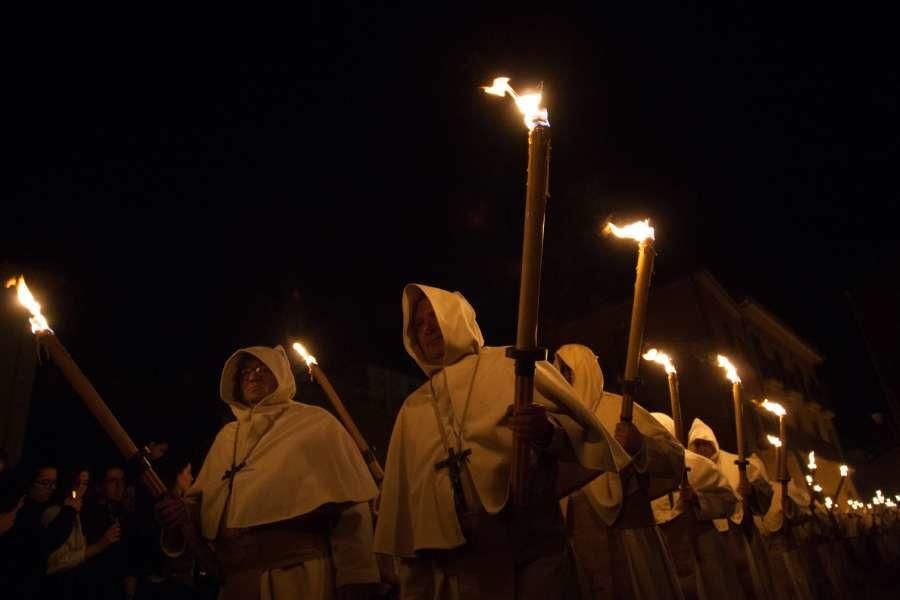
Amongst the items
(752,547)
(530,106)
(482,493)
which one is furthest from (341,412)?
(752,547)

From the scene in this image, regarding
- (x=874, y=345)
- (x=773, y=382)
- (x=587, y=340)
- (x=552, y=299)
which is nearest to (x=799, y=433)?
(x=773, y=382)

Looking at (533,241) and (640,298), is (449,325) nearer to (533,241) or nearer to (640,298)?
(640,298)

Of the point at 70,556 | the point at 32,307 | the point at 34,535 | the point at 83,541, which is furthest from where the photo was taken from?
the point at 83,541

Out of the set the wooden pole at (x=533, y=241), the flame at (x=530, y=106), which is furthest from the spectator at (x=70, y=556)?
the flame at (x=530, y=106)

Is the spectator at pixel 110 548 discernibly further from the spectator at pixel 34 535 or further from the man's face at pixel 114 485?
the spectator at pixel 34 535

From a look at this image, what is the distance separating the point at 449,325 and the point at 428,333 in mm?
251

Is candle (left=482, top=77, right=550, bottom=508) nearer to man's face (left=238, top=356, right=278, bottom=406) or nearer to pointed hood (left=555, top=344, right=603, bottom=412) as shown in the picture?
man's face (left=238, top=356, right=278, bottom=406)

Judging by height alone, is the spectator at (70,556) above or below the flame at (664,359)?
below

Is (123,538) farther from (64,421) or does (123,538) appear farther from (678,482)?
(678,482)

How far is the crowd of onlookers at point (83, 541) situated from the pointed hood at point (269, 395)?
1.27 meters

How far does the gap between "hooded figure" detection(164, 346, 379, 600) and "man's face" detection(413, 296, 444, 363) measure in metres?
1.03

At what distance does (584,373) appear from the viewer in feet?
19.0

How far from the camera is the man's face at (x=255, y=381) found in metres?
5.14

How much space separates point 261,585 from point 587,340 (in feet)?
95.4
